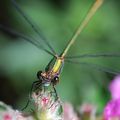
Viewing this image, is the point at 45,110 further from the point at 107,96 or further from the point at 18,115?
the point at 107,96

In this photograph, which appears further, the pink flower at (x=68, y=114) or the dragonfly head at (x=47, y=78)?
the pink flower at (x=68, y=114)

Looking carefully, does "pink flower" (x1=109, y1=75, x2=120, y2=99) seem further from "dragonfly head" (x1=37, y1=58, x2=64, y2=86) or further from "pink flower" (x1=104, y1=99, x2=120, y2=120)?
"dragonfly head" (x1=37, y1=58, x2=64, y2=86)

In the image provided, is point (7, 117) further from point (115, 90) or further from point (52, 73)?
point (115, 90)

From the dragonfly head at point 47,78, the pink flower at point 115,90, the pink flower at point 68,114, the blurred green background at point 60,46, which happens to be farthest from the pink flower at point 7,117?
the blurred green background at point 60,46

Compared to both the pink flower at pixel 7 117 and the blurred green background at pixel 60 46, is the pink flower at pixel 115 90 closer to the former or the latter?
the blurred green background at pixel 60 46

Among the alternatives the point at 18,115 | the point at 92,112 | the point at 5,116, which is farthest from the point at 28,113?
the point at 92,112

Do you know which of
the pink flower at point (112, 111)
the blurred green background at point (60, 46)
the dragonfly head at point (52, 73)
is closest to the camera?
the dragonfly head at point (52, 73)
